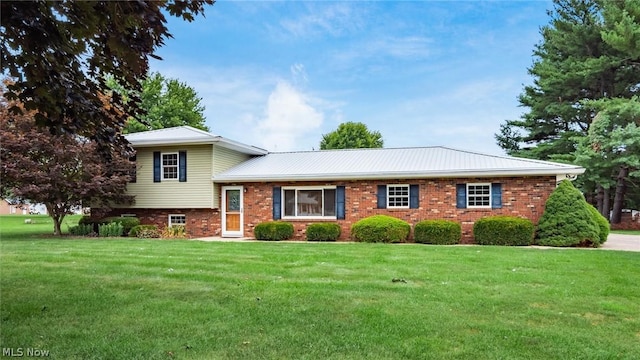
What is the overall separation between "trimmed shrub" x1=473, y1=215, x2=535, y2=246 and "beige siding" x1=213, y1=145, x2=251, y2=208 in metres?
9.86

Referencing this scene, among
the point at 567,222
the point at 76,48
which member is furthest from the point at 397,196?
the point at 76,48

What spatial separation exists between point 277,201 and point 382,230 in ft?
15.3

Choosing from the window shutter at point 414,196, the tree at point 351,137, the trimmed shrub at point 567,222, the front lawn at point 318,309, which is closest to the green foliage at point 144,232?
the front lawn at point 318,309

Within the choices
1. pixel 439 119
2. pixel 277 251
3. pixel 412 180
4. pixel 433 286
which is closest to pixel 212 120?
pixel 439 119

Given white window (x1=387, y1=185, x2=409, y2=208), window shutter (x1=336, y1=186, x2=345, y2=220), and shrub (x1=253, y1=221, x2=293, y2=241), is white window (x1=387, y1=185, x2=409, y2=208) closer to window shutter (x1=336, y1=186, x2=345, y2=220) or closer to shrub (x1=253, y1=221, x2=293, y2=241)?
window shutter (x1=336, y1=186, x2=345, y2=220)

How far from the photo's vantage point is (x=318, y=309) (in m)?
5.40

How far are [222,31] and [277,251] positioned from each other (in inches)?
257

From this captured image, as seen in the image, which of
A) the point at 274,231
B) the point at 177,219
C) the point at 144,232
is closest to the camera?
the point at 274,231

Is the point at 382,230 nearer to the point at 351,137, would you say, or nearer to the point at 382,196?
the point at 382,196

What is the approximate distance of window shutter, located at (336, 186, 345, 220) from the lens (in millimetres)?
16797

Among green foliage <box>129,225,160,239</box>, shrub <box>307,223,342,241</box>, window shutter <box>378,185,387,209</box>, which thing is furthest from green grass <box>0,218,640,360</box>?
green foliage <box>129,225,160,239</box>

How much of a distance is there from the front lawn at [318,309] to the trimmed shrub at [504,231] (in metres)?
4.38

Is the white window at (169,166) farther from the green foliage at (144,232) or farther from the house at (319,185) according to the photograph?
the green foliage at (144,232)

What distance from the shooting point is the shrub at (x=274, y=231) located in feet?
54.2
